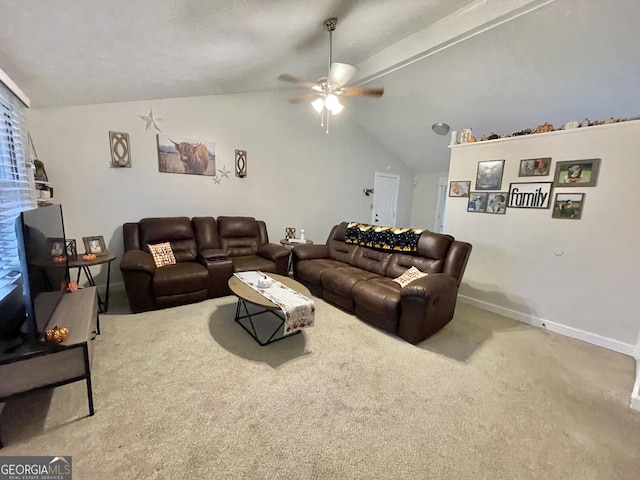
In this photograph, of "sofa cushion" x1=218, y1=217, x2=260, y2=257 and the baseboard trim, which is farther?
"sofa cushion" x1=218, y1=217, x2=260, y2=257

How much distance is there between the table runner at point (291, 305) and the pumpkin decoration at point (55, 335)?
1289 mm

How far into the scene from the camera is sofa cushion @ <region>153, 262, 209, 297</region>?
2904 mm

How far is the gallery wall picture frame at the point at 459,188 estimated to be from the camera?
353 cm

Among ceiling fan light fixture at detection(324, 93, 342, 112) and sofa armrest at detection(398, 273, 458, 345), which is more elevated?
ceiling fan light fixture at detection(324, 93, 342, 112)

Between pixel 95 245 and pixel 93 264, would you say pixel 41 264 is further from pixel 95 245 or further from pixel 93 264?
pixel 95 245

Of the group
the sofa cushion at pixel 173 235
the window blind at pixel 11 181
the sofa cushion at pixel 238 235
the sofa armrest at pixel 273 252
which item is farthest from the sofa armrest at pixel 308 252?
the window blind at pixel 11 181

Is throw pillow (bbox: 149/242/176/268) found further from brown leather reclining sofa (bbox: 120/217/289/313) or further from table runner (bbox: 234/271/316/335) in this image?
table runner (bbox: 234/271/316/335)

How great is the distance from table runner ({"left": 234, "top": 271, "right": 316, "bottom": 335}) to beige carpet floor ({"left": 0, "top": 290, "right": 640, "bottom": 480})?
0.28 meters

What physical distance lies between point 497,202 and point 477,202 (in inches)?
8.8

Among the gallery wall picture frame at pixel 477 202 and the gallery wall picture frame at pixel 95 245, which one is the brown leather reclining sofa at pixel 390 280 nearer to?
the gallery wall picture frame at pixel 477 202

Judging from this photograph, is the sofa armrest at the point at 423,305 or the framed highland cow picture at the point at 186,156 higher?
the framed highland cow picture at the point at 186,156

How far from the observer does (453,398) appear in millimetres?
1841

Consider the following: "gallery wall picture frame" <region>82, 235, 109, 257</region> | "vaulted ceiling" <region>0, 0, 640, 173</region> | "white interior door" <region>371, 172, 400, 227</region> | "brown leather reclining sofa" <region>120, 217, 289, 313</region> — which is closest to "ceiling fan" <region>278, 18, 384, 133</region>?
"vaulted ceiling" <region>0, 0, 640, 173</region>

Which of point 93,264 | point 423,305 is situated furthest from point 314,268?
point 93,264
